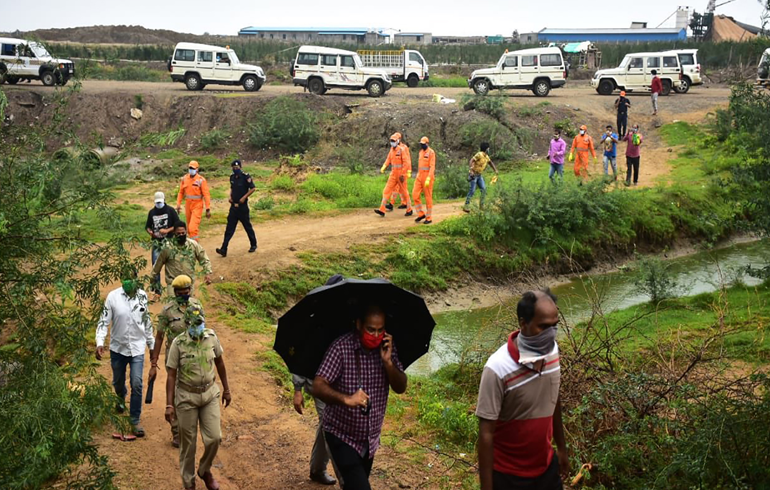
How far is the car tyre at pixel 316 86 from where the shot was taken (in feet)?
99.3

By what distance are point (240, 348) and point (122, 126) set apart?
60.8 ft

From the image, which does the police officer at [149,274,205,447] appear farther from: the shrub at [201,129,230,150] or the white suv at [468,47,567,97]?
the white suv at [468,47,567,97]

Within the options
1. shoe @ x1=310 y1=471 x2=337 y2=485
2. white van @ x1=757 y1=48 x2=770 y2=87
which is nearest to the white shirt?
shoe @ x1=310 y1=471 x2=337 y2=485

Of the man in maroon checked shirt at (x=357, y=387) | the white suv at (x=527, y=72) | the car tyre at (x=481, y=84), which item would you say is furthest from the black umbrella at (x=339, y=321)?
the white suv at (x=527, y=72)

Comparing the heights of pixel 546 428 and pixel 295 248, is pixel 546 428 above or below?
above

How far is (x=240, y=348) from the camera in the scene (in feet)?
35.4

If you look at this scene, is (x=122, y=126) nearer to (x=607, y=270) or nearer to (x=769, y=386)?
(x=607, y=270)

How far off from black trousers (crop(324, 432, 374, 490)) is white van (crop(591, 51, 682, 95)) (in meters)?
29.0

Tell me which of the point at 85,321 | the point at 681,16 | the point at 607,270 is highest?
the point at 681,16

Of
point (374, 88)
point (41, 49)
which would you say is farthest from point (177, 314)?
point (374, 88)

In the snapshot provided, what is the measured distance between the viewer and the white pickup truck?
111 ft

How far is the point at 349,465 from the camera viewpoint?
5.34 m

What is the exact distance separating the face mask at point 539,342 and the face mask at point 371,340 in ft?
3.30

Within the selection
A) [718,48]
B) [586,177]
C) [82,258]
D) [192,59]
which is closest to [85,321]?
[82,258]
